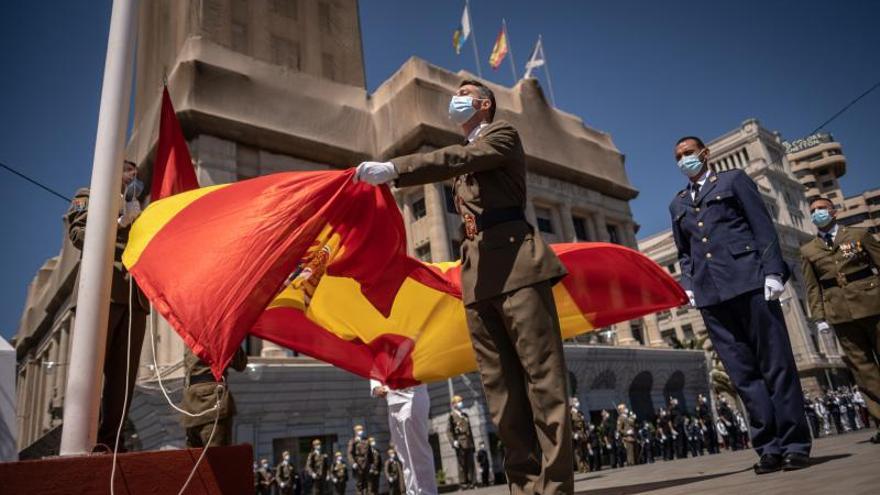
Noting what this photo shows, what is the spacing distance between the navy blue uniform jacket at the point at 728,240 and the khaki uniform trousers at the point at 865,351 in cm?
175

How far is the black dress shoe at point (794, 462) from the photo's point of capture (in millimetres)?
3081

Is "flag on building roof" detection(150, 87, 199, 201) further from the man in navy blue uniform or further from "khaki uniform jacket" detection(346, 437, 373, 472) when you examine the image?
"khaki uniform jacket" detection(346, 437, 373, 472)

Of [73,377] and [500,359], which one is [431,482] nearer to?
[500,359]

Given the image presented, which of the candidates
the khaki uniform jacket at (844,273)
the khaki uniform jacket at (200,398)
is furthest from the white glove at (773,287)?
the khaki uniform jacket at (200,398)

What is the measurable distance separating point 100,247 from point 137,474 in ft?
4.11

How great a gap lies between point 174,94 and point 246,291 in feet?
69.4

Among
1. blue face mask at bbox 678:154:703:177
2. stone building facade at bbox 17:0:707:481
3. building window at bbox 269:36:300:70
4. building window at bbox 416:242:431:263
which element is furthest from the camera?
building window at bbox 269:36:300:70

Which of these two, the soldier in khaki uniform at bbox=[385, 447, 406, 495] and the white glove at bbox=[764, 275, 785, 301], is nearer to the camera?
the white glove at bbox=[764, 275, 785, 301]

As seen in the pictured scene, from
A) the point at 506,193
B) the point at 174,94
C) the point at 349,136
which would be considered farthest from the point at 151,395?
the point at 506,193

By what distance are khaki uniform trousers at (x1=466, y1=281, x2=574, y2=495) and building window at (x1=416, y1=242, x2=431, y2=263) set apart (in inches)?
878

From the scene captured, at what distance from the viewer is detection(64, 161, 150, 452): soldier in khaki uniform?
3.76 meters

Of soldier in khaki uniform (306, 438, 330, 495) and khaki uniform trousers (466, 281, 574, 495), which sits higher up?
khaki uniform trousers (466, 281, 574, 495)

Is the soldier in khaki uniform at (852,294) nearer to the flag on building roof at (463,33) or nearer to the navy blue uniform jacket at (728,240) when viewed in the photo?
the navy blue uniform jacket at (728,240)

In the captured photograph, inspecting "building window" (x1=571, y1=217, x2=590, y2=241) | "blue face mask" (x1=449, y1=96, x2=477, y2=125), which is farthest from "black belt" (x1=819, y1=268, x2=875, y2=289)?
"building window" (x1=571, y1=217, x2=590, y2=241)
